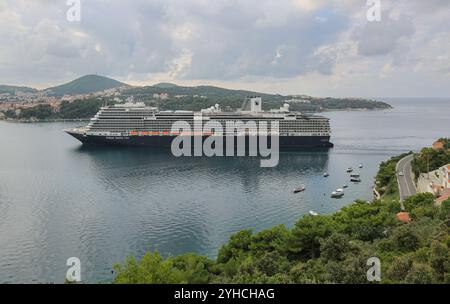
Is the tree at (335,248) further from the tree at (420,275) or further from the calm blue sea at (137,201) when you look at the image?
the calm blue sea at (137,201)

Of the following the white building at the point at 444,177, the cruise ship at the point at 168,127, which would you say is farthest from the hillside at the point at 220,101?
the white building at the point at 444,177

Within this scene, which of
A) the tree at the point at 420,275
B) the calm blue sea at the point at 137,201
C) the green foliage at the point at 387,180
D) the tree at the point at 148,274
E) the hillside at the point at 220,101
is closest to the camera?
the tree at the point at 420,275

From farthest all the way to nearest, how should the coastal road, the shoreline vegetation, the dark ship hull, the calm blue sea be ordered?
the dark ship hull < the coastal road < the calm blue sea < the shoreline vegetation

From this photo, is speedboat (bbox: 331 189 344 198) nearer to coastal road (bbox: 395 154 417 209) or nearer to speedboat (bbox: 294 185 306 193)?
speedboat (bbox: 294 185 306 193)

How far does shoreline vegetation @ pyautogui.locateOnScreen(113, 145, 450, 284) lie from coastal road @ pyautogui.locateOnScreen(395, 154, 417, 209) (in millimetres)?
4569

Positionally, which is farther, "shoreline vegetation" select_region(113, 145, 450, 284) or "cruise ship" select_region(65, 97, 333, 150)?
"cruise ship" select_region(65, 97, 333, 150)

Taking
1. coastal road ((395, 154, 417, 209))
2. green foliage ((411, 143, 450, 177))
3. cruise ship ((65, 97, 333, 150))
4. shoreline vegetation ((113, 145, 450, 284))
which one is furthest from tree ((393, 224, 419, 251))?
cruise ship ((65, 97, 333, 150))

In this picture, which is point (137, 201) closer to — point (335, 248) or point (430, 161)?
point (335, 248)

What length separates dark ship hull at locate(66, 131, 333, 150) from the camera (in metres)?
48.6

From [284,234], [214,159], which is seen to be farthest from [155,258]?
[214,159]

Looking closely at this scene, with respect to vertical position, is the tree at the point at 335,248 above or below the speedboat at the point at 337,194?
above

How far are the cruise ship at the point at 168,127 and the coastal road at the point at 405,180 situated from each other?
1595 cm

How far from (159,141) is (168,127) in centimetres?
259

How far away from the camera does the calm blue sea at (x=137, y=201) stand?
17.3 meters
